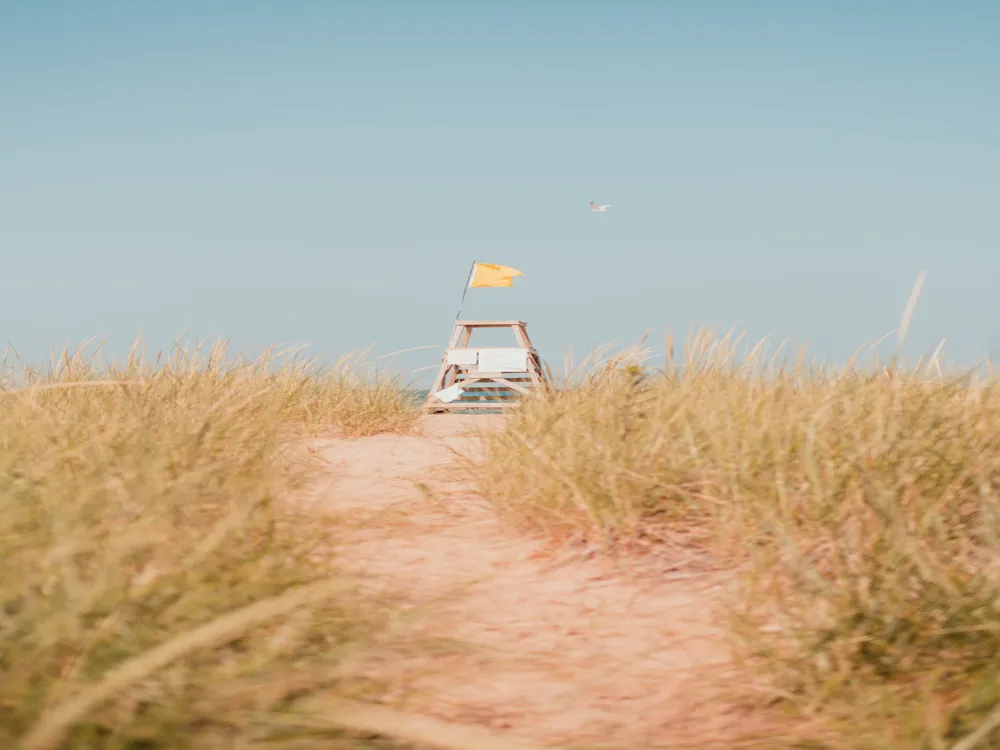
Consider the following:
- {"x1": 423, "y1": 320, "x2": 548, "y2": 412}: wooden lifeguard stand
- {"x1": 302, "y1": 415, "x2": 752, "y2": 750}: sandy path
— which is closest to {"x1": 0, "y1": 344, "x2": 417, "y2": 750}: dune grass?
{"x1": 302, "y1": 415, "x2": 752, "y2": 750}: sandy path

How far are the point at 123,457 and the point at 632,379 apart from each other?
6.10ft

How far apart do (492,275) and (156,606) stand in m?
11.2

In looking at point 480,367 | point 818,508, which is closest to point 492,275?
point 480,367

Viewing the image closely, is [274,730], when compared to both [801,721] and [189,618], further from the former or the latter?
[801,721]

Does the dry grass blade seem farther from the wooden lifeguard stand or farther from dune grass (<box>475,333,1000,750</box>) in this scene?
the wooden lifeguard stand

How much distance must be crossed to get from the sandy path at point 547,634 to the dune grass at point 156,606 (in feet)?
0.72

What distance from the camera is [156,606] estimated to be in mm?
1574

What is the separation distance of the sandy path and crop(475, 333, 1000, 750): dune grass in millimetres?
125

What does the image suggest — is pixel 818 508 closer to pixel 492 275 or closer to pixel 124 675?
pixel 124 675

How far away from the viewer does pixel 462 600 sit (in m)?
2.48

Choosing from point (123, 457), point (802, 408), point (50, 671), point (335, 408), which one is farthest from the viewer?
point (335, 408)

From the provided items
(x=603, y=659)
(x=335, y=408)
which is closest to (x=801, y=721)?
(x=603, y=659)

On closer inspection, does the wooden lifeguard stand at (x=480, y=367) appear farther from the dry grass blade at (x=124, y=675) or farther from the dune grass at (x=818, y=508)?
the dry grass blade at (x=124, y=675)

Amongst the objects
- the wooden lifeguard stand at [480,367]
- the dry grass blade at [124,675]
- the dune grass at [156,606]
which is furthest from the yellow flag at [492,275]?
the dry grass blade at [124,675]
